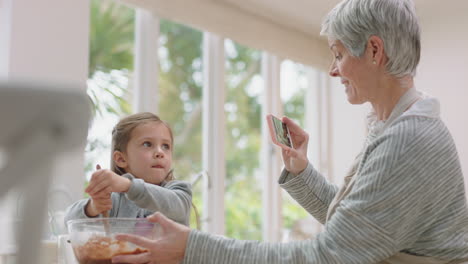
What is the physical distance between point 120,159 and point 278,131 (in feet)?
1.54

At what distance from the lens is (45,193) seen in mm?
477

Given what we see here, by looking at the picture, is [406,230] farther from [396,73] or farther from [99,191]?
[99,191]

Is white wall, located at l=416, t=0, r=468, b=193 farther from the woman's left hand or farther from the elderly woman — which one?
the woman's left hand

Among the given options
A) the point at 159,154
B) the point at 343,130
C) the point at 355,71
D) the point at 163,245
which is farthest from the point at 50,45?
the point at 343,130

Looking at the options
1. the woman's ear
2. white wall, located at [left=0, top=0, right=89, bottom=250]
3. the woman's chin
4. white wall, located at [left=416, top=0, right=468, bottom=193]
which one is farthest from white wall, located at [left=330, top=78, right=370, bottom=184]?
the woman's ear

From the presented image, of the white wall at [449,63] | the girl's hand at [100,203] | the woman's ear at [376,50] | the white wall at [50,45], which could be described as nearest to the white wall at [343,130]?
the white wall at [449,63]

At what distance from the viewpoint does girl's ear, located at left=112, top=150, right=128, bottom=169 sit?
1695 mm

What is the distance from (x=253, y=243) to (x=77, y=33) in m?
2.06

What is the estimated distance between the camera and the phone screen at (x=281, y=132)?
1.72m

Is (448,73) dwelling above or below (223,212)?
above

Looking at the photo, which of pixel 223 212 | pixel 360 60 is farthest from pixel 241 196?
pixel 360 60

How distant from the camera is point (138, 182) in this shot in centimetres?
136

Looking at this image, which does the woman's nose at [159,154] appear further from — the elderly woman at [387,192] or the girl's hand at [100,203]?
the elderly woman at [387,192]

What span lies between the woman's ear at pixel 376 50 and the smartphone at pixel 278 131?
1.23ft
